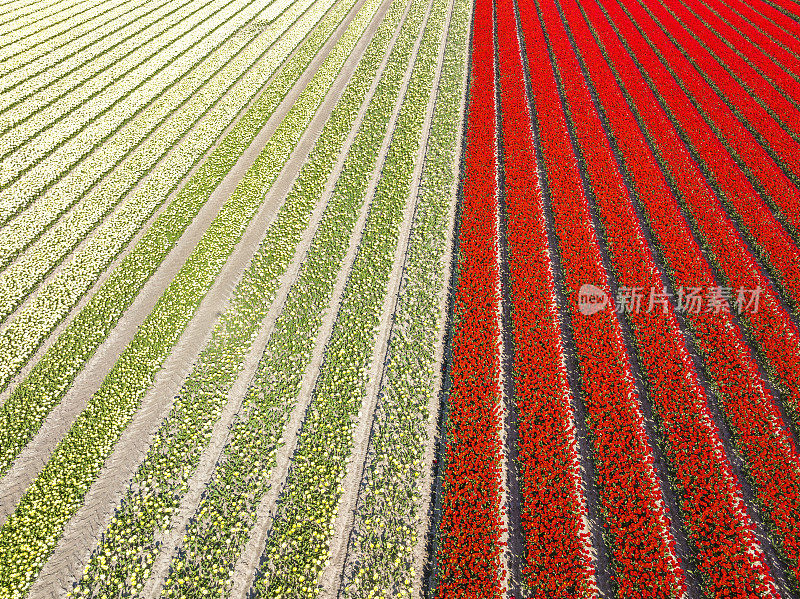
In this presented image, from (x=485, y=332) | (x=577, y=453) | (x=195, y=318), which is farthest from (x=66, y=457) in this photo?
(x=577, y=453)

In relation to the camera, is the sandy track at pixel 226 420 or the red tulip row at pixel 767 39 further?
the red tulip row at pixel 767 39

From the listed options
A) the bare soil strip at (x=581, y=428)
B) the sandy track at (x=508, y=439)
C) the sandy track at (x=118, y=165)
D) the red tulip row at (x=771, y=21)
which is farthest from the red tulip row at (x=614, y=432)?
the red tulip row at (x=771, y=21)

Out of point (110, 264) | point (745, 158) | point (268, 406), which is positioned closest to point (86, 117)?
point (110, 264)

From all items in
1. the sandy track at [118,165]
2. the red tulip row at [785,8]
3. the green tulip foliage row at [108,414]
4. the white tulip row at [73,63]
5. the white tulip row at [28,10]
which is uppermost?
the red tulip row at [785,8]

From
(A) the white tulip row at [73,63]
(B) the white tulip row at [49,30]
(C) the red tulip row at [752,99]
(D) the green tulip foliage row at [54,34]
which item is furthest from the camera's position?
(B) the white tulip row at [49,30]

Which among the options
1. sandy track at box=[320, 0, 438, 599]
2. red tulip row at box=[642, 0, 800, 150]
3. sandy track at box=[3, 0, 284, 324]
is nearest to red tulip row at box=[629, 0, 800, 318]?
red tulip row at box=[642, 0, 800, 150]

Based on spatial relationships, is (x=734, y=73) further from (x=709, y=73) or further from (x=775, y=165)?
(x=775, y=165)

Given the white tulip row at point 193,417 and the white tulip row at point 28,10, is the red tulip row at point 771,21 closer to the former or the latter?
the white tulip row at point 193,417
